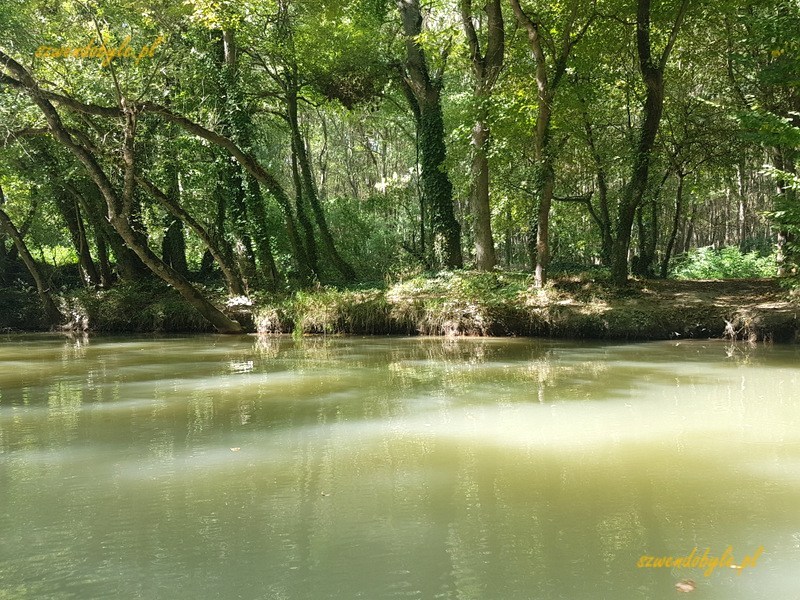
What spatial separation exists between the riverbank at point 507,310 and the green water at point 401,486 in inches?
182

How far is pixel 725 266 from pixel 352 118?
47.7 ft

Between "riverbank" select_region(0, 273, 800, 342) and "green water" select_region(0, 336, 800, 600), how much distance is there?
4611 mm

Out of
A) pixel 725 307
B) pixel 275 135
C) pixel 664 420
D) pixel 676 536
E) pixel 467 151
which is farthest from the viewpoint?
pixel 275 135

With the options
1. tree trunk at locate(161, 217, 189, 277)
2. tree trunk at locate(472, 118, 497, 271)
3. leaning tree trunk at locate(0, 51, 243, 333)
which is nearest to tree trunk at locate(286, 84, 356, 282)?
tree trunk at locate(161, 217, 189, 277)

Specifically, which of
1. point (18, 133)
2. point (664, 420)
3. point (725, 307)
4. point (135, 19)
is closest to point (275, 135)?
point (135, 19)

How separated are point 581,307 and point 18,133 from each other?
12901 mm

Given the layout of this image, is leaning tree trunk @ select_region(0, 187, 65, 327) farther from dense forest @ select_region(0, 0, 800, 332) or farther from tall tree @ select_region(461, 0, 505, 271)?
tall tree @ select_region(461, 0, 505, 271)

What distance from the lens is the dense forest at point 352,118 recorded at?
1372cm

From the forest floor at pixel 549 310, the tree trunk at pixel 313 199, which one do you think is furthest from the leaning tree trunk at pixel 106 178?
the tree trunk at pixel 313 199

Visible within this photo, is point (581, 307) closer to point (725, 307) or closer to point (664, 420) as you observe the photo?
point (725, 307)

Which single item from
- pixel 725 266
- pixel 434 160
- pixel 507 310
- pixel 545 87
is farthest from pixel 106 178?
pixel 725 266

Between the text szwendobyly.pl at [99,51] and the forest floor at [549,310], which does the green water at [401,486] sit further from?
the text szwendobyly.pl at [99,51]

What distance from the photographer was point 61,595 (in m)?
2.84

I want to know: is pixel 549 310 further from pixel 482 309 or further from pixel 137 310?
pixel 137 310
